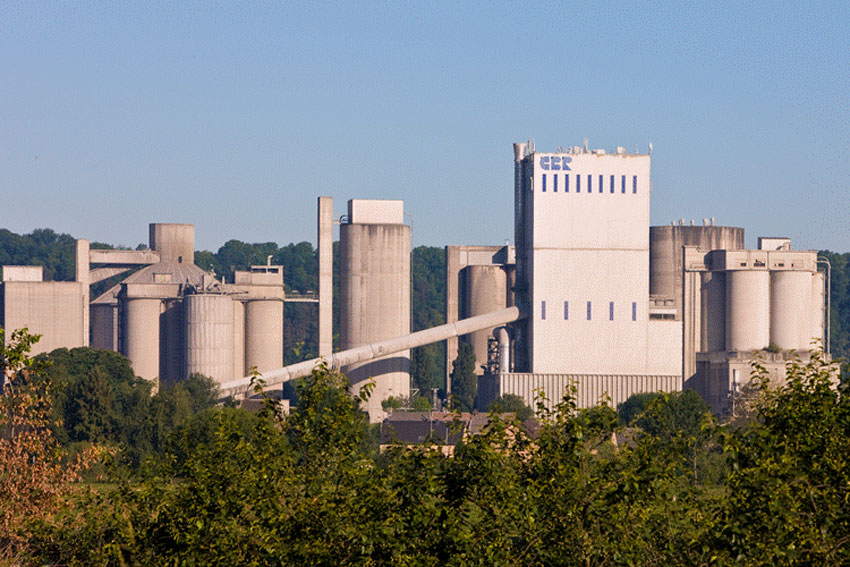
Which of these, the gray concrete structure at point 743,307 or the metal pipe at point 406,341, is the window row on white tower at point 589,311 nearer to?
the metal pipe at point 406,341

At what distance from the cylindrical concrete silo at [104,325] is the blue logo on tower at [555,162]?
→ 4287 cm

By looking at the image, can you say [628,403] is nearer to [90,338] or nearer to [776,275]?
[776,275]

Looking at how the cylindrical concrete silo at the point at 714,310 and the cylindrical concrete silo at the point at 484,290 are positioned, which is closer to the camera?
the cylindrical concrete silo at the point at 714,310

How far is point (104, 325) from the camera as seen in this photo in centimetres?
12250

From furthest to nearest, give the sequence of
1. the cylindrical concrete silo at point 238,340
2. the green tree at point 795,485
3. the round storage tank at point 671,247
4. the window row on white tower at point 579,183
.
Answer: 1. the round storage tank at point 671,247
2. the cylindrical concrete silo at point 238,340
3. the window row on white tower at point 579,183
4. the green tree at point 795,485

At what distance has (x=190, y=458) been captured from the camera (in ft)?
79.8

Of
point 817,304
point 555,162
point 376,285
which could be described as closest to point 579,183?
point 555,162

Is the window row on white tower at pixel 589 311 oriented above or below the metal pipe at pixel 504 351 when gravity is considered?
above

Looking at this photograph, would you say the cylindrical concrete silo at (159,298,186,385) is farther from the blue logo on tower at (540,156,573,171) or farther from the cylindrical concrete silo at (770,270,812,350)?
the cylindrical concrete silo at (770,270,812,350)

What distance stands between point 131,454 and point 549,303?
37.7 meters

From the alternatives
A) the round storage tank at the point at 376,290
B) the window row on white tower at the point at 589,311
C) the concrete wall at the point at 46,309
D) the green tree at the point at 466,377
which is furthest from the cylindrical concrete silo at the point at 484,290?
the concrete wall at the point at 46,309

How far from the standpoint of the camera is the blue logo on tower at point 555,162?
10194 cm

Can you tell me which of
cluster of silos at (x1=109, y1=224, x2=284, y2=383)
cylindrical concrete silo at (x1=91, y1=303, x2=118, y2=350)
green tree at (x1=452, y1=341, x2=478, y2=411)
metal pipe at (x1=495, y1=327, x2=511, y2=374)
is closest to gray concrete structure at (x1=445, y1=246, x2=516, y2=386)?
green tree at (x1=452, y1=341, x2=478, y2=411)

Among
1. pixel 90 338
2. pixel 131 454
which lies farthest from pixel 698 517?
pixel 90 338
